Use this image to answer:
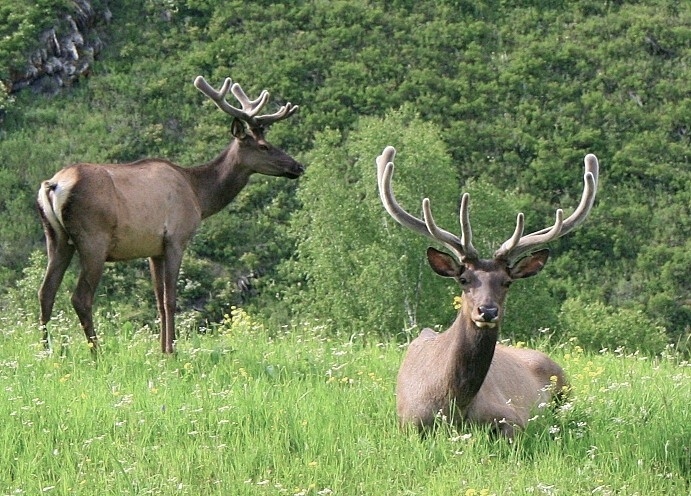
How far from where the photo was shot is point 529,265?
27.3 ft

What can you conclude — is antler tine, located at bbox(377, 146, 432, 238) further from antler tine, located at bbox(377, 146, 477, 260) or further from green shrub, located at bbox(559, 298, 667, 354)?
green shrub, located at bbox(559, 298, 667, 354)

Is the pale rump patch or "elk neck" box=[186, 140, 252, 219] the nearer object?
the pale rump patch

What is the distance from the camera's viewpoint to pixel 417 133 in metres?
46.7

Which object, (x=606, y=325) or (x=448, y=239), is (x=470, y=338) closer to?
(x=448, y=239)

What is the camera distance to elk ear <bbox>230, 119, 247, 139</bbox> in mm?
12852

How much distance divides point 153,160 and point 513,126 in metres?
44.4

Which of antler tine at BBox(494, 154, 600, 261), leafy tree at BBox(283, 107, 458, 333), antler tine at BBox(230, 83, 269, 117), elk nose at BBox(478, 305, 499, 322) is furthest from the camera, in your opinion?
leafy tree at BBox(283, 107, 458, 333)

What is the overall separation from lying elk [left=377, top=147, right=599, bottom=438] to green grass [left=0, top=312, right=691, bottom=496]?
0.61 ft

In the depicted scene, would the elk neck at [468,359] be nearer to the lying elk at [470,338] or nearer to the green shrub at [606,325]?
the lying elk at [470,338]

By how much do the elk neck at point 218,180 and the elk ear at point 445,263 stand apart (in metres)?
4.51

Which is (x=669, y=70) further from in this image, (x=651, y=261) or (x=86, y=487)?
(x=86, y=487)

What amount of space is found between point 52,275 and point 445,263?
371 centimetres

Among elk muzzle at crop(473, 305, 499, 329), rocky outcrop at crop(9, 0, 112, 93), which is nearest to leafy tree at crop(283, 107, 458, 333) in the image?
rocky outcrop at crop(9, 0, 112, 93)

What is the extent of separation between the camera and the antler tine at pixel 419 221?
321 inches
